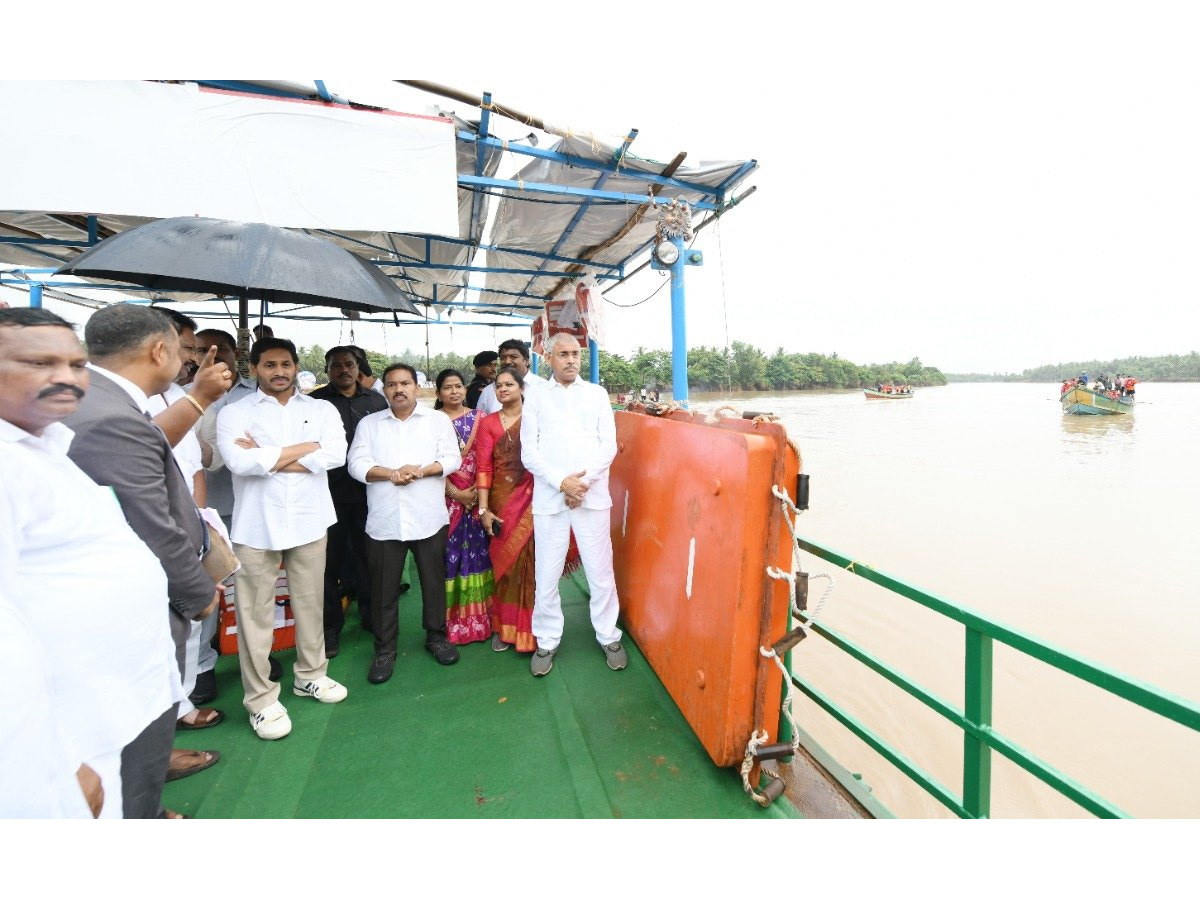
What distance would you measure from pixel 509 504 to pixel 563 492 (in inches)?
18.1

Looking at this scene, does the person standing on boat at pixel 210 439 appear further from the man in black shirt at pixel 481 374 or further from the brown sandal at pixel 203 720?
the man in black shirt at pixel 481 374

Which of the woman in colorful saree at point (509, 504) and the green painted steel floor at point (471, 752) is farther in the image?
the woman in colorful saree at point (509, 504)

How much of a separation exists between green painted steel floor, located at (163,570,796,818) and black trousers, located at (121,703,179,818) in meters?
0.59

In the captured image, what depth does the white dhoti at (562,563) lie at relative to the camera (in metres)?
2.67

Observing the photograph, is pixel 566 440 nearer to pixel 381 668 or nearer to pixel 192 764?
pixel 381 668

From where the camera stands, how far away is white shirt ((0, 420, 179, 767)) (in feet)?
3.02

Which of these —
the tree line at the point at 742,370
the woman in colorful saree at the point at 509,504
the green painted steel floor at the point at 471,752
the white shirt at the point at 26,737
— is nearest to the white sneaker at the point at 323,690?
the green painted steel floor at the point at 471,752

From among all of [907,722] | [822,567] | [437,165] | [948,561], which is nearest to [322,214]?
[437,165]

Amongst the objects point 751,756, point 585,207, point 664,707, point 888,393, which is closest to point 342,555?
point 664,707

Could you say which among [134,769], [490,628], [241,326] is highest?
[241,326]

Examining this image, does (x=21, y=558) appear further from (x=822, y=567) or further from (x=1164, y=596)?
(x=1164, y=596)

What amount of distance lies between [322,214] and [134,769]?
323 cm

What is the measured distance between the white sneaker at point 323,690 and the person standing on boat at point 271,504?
0.46 feet

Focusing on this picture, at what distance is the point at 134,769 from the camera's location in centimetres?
126
